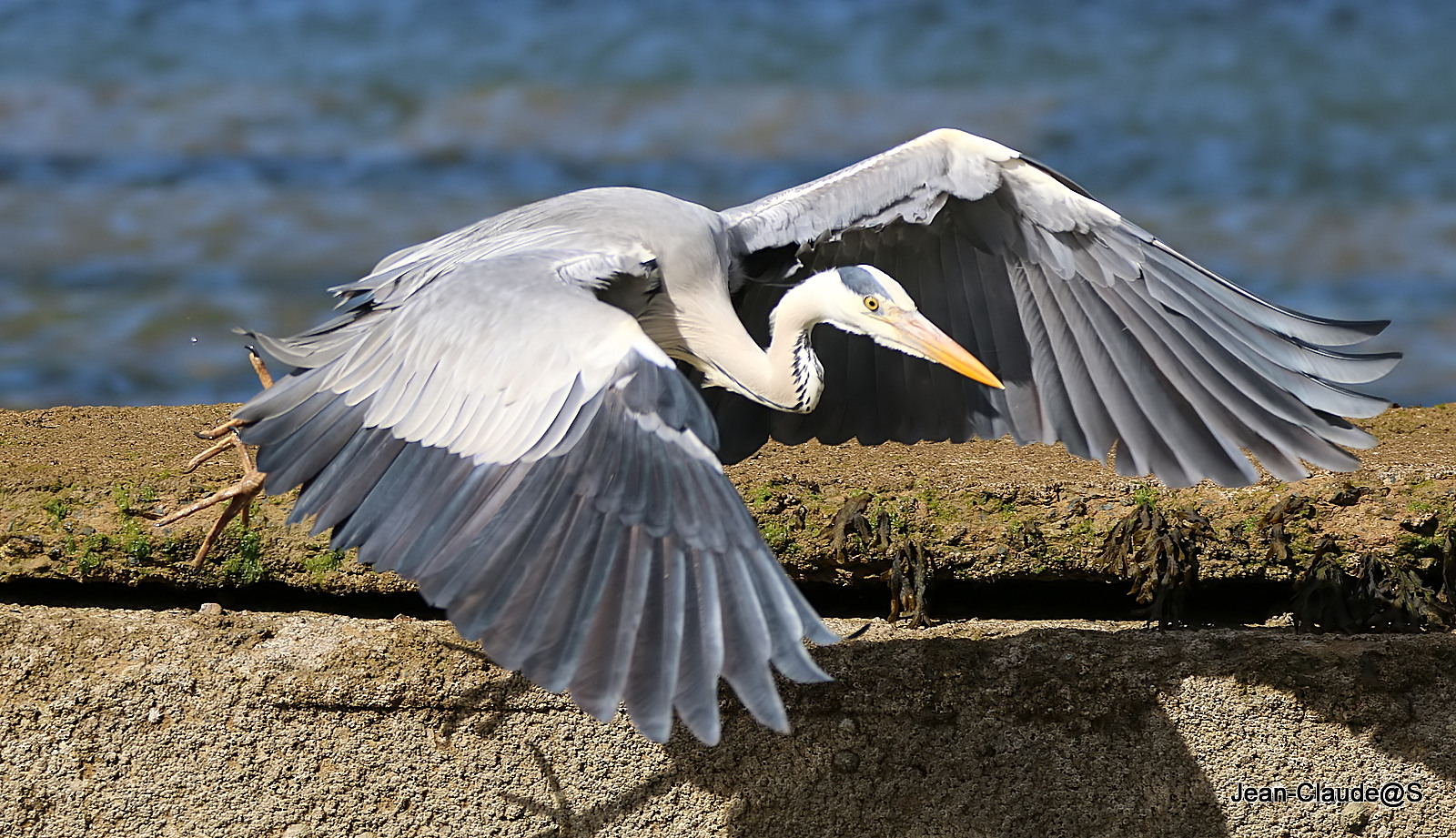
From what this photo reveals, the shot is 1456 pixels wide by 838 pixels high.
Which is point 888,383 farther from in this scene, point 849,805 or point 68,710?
point 68,710

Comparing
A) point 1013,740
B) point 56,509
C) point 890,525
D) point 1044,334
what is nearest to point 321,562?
point 56,509

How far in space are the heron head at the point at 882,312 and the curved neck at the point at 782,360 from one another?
0.06m

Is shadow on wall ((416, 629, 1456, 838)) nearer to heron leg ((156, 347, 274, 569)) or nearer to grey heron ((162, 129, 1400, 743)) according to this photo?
grey heron ((162, 129, 1400, 743))

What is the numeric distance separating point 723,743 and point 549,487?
1.09 metres

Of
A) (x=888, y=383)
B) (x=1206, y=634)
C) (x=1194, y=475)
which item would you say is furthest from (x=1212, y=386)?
(x=888, y=383)

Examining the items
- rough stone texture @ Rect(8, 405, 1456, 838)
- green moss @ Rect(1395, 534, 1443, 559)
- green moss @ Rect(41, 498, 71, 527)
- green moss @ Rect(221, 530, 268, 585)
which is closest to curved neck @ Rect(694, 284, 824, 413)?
rough stone texture @ Rect(8, 405, 1456, 838)

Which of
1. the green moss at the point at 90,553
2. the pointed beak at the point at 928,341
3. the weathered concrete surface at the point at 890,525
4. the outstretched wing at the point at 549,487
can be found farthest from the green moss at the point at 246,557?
the pointed beak at the point at 928,341

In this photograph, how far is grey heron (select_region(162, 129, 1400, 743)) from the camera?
7.41 feet

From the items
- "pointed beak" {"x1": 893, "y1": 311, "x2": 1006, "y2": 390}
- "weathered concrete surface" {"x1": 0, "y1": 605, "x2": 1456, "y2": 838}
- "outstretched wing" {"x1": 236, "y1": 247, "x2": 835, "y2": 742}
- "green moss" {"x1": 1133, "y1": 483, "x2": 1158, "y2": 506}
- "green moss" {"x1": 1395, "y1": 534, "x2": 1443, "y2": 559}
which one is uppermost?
"pointed beak" {"x1": 893, "y1": 311, "x2": 1006, "y2": 390}

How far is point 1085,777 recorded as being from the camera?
326 centimetres

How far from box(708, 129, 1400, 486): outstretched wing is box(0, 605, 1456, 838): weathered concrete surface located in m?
0.55

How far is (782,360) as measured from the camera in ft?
10.8

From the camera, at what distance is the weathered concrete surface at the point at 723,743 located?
10.5ft

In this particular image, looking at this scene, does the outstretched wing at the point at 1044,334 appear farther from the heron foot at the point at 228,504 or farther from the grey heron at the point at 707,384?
the heron foot at the point at 228,504
